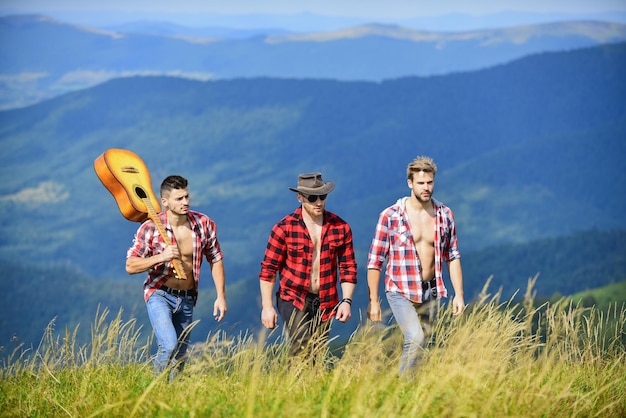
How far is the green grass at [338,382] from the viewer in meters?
5.16

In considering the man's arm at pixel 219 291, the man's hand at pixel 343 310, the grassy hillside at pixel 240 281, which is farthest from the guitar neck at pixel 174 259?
the grassy hillside at pixel 240 281

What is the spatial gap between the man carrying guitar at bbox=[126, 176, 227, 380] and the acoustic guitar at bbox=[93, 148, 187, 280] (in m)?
0.16

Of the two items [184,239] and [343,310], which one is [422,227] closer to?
[343,310]

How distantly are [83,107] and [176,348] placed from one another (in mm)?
92635

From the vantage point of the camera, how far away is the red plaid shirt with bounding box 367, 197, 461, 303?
21.6 ft

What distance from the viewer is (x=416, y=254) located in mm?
6641

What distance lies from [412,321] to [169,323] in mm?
1458

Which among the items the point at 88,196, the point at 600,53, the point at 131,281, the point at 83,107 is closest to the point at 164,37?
the point at 83,107

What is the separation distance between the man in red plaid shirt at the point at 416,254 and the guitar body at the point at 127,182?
1.45 m

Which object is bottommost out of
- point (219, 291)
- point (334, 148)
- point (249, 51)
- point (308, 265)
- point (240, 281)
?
point (240, 281)

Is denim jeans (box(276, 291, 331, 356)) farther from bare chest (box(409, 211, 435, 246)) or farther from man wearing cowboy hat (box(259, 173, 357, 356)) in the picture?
bare chest (box(409, 211, 435, 246))

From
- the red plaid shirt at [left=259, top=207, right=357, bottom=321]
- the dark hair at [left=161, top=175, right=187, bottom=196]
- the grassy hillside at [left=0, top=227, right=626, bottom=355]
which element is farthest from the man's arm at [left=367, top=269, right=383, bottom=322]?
the grassy hillside at [left=0, top=227, right=626, bottom=355]

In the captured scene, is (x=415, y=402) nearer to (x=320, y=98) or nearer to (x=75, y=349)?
(x=75, y=349)

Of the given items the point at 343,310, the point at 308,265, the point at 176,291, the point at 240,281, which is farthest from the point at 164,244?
the point at 240,281
